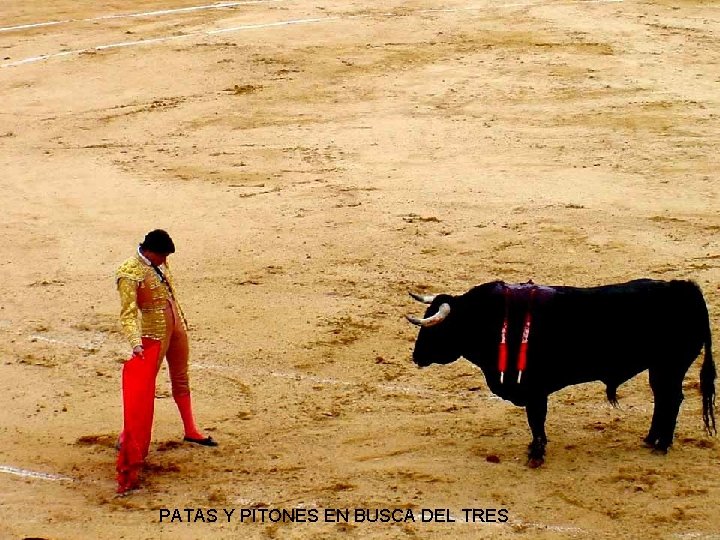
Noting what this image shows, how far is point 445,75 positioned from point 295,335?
7676 millimetres

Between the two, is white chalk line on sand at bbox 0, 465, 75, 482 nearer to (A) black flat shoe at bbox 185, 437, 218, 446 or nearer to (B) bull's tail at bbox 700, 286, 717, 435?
(A) black flat shoe at bbox 185, 437, 218, 446

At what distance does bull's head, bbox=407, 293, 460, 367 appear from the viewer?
27.7ft

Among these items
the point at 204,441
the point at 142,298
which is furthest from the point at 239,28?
the point at 142,298

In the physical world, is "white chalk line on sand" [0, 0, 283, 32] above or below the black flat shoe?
above

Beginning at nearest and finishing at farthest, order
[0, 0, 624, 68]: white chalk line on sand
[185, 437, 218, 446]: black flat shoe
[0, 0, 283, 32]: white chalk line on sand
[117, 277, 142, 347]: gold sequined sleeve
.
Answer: [117, 277, 142, 347]: gold sequined sleeve
[185, 437, 218, 446]: black flat shoe
[0, 0, 624, 68]: white chalk line on sand
[0, 0, 283, 32]: white chalk line on sand

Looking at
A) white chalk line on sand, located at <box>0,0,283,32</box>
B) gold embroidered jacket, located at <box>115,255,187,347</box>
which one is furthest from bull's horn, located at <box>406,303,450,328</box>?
white chalk line on sand, located at <box>0,0,283,32</box>

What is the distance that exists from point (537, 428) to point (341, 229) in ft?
16.4

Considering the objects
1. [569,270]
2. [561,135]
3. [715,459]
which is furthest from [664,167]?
[715,459]

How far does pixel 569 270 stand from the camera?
39.2 ft

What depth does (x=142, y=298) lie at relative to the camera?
27.2 feet

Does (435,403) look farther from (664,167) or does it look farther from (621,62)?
(621,62)

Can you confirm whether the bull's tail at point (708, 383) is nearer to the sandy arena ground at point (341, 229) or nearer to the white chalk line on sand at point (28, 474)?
the sandy arena ground at point (341, 229)

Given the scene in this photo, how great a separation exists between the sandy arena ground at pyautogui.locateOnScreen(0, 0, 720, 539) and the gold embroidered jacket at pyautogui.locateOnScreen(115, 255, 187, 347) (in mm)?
961

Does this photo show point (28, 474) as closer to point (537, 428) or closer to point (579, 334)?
point (537, 428)
